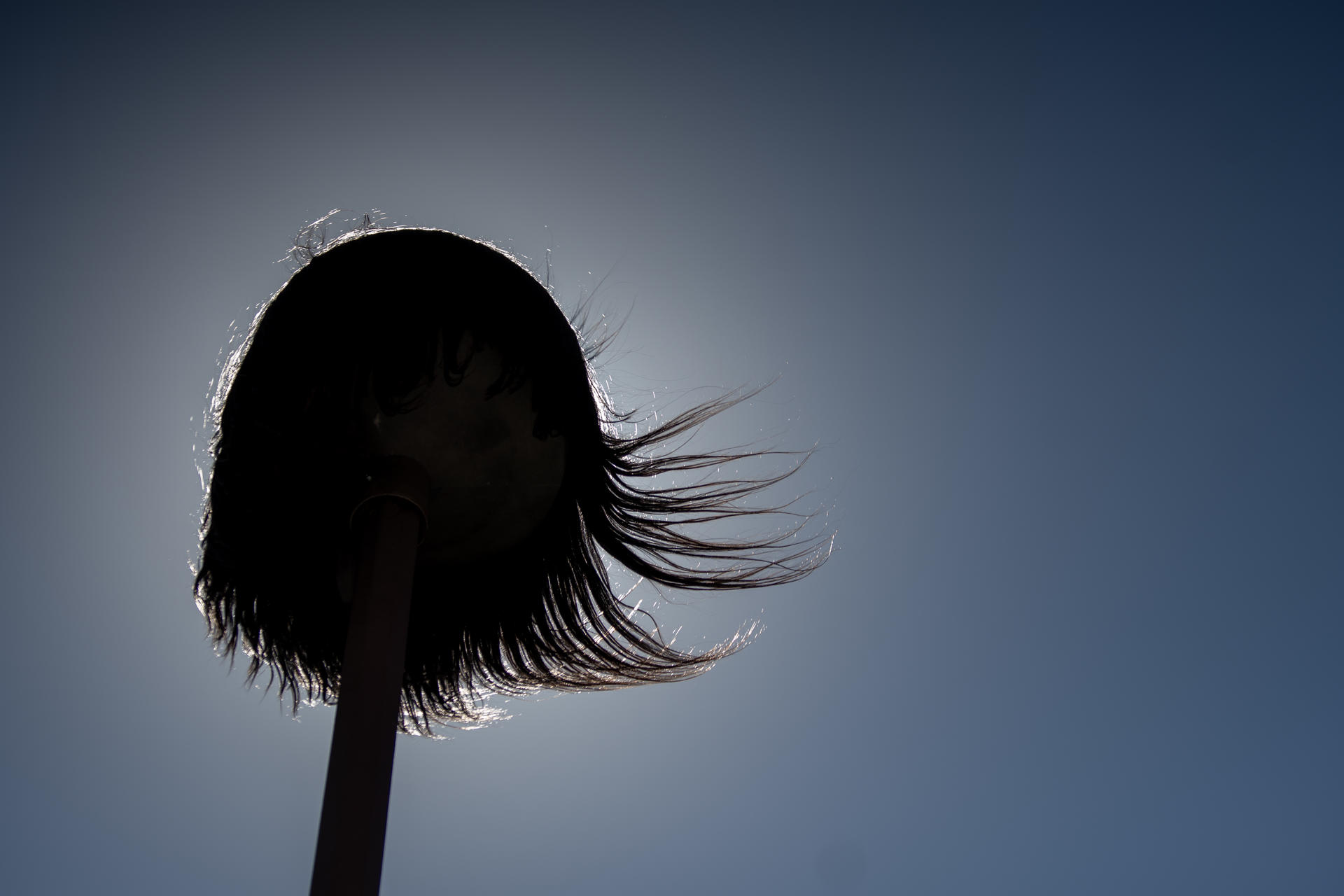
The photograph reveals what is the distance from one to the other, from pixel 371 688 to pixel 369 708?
61mm

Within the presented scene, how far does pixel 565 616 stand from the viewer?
3812mm

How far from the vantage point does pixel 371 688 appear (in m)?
2.34

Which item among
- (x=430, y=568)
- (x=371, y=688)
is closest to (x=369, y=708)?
(x=371, y=688)

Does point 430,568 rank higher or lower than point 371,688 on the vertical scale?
higher

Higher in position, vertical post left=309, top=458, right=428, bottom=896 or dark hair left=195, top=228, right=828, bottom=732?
dark hair left=195, top=228, right=828, bottom=732

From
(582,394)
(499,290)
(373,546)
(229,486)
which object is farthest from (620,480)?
(229,486)

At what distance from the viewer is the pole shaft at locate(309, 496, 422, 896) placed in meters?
2.05

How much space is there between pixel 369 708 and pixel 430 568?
1.07m

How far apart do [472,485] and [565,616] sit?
1010 mm

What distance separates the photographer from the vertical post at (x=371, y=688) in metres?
2.06

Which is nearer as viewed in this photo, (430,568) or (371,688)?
(371,688)

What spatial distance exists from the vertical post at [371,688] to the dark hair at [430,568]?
0.71ft

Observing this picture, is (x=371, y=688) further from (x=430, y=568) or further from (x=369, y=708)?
(x=430, y=568)

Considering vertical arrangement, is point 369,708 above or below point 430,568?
below
